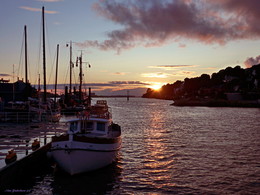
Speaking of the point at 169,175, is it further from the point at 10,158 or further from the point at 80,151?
the point at 10,158

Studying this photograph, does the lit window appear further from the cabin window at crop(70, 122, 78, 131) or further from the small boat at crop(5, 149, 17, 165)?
the small boat at crop(5, 149, 17, 165)

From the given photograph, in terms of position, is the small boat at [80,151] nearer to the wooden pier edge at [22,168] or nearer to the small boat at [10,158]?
the wooden pier edge at [22,168]

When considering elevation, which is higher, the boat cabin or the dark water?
the boat cabin

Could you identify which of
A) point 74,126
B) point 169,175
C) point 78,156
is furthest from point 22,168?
point 169,175

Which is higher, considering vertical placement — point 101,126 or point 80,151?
point 101,126

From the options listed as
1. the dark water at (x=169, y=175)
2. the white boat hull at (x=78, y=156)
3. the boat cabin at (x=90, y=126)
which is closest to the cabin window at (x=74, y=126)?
the boat cabin at (x=90, y=126)

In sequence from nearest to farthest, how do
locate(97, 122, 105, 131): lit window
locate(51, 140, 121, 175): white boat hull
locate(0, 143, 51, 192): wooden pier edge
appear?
locate(0, 143, 51, 192): wooden pier edge, locate(51, 140, 121, 175): white boat hull, locate(97, 122, 105, 131): lit window

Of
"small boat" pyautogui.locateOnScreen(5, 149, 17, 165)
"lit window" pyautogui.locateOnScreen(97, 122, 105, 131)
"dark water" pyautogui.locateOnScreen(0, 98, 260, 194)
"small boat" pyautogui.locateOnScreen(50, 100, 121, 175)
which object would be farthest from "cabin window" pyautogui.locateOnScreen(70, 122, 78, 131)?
"small boat" pyautogui.locateOnScreen(5, 149, 17, 165)

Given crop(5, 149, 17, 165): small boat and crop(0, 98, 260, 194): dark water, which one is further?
crop(0, 98, 260, 194): dark water

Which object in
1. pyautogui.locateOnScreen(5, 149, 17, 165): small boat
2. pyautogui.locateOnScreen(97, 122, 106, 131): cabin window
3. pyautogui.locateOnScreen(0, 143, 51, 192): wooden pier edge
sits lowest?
pyautogui.locateOnScreen(0, 143, 51, 192): wooden pier edge

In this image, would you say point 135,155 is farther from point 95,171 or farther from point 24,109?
point 24,109

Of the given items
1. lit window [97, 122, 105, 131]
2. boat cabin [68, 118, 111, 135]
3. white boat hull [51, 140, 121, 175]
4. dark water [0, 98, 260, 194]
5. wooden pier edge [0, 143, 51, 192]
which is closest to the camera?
wooden pier edge [0, 143, 51, 192]

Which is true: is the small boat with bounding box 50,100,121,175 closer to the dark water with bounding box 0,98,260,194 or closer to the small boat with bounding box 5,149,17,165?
the dark water with bounding box 0,98,260,194

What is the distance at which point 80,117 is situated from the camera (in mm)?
20844
